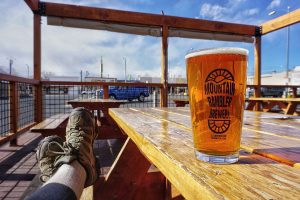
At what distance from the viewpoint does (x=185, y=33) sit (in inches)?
208

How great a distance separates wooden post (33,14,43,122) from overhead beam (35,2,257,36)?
0.21 meters

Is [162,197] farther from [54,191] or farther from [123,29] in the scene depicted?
[123,29]

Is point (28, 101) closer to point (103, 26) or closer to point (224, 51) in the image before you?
point (103, 26)

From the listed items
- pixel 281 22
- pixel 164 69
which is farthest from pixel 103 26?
pixel 281 22

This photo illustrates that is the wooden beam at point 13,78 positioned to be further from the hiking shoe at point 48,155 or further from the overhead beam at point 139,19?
the hiking shoe at point 48,155

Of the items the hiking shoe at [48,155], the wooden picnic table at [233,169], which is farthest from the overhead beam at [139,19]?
the wooden picnic table at [233,169]

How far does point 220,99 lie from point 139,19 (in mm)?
4703

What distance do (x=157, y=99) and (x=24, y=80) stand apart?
2726 millimetres

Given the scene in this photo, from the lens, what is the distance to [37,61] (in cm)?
437

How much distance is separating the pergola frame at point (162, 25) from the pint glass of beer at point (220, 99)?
4138mm

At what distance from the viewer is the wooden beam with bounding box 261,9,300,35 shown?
4559mm

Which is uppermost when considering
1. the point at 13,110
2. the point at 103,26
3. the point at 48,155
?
the point at 103,26

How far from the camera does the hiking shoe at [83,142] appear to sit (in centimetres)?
117

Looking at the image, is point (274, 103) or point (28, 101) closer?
point (28, 101)
